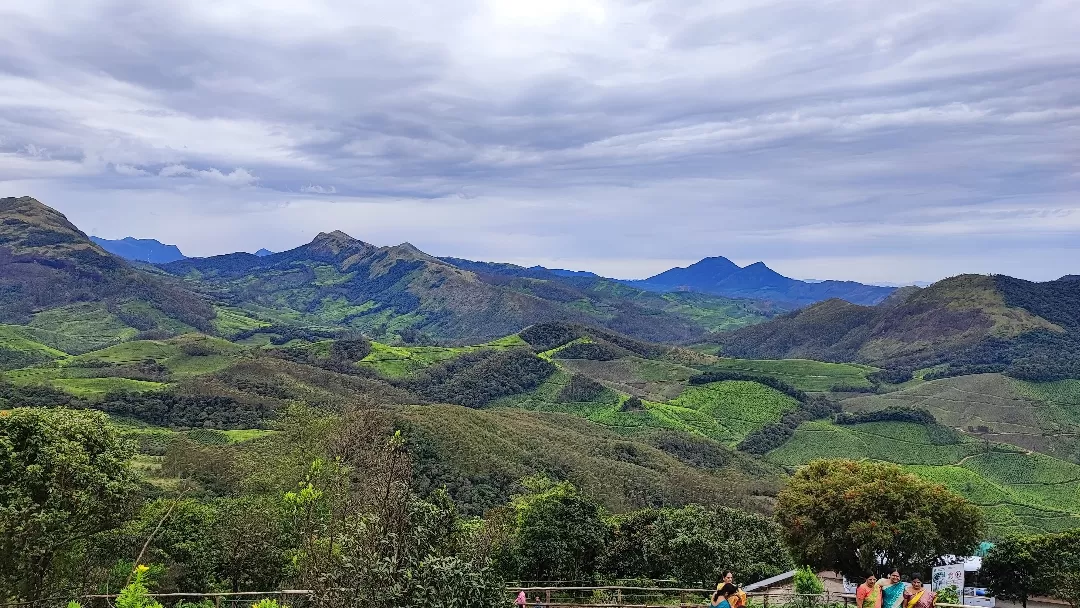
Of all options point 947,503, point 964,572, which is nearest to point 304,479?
point 947,503

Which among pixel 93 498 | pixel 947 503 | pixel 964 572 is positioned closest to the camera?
pixel 93 498

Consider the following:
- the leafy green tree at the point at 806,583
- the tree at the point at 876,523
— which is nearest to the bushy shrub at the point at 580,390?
the tree at the point at 876,523

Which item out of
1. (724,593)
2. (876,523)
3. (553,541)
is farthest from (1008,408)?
(724,593)

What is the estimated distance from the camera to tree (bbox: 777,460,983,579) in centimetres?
3141

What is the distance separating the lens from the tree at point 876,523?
31.4 m

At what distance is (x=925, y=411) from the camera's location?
161375mm

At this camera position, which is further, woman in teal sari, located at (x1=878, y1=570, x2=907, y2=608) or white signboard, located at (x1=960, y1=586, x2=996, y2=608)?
white signboard, located at (x1=960, y1=586, x2=996, y2=608)

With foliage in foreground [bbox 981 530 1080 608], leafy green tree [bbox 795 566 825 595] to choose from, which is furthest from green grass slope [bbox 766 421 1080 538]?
leafy green tree [bbox 795 566 825 595]

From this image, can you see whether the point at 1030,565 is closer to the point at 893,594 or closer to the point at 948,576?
the point at 948,576

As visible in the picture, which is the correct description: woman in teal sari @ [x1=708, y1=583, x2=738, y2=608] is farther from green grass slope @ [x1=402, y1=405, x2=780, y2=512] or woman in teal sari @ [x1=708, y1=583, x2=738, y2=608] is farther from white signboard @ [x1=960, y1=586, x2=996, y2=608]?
green grass slope @ [x1=402, y1=405, x2=780, y2=512]

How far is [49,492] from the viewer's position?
20203 mm

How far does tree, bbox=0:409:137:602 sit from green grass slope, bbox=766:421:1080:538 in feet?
301

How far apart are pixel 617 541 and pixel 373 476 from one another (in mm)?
24787

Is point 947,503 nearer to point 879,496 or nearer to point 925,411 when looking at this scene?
point 879,496
